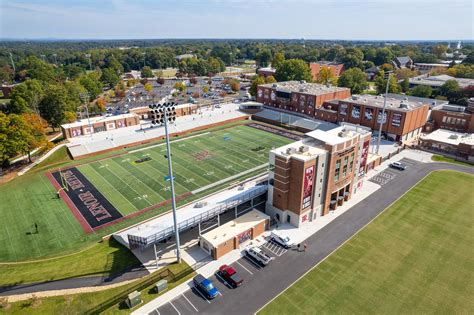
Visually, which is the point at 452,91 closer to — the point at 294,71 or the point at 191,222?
the point at 294,71

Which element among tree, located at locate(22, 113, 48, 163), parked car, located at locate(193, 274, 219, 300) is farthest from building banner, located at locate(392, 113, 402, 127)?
tree, located at locate(22, 113, 48, 163)

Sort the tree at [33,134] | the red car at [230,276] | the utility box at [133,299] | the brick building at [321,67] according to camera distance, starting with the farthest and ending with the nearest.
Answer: the brick building at [321,67] < the tree at [33,134] < the red car at [230,276] < the utility box at [133,299]

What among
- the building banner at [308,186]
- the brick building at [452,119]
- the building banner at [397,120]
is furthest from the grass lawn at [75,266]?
the brick building at [452,119]

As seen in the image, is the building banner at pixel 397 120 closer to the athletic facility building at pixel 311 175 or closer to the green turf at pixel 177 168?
the green turf at pixel 177 168

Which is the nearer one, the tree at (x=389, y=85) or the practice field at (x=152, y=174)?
the practice field at (x=152, y=174)

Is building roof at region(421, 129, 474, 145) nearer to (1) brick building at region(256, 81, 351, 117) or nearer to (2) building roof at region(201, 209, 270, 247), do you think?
(1) brick building at region(256, 81, 351, 117)

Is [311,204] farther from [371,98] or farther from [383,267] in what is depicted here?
[371,98]
